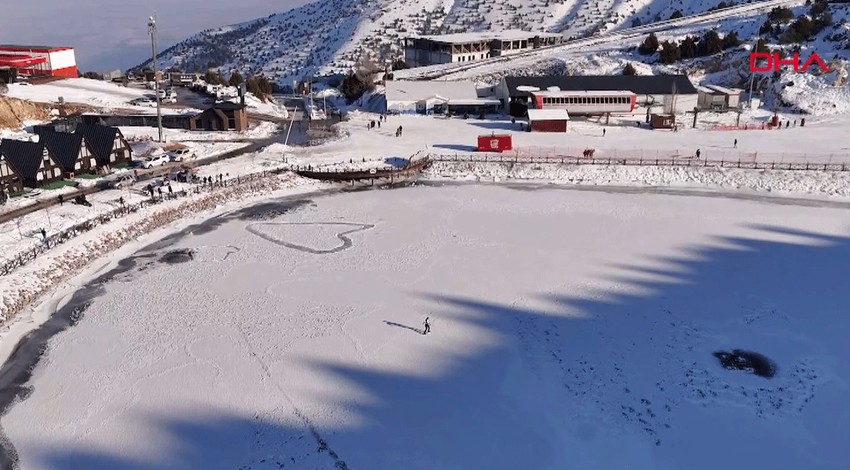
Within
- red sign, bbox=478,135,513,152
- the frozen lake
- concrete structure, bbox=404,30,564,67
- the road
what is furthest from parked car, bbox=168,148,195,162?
concrete structure, bbox=404,30,564,67

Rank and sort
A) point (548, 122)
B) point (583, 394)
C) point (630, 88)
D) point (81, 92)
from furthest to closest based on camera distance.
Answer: point (81, 92)
point (630, 88)
point (548, 122)
point (583, 394)

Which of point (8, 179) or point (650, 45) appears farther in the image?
point (650, 45)

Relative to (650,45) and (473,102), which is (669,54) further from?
(473,102)

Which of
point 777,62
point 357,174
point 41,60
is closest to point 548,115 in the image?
point 357,174

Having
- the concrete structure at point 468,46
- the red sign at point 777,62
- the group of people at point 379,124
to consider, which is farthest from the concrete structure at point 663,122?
the concrete structure at point 468,46

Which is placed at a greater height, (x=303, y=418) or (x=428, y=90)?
(x=428, y=90)

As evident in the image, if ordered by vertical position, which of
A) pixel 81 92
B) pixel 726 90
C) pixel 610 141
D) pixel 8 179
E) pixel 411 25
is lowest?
pixel 8 179

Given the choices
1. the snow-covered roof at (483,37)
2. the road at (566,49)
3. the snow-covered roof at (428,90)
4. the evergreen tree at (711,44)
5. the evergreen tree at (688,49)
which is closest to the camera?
the snow-covered roof at (428,90)

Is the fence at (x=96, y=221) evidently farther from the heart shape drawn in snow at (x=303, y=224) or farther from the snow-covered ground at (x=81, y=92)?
the snow-covered ground at (x=81, y=92)
